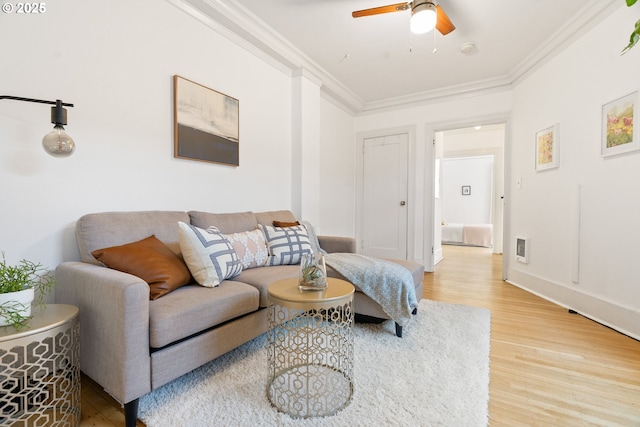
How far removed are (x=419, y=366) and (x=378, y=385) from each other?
0.34m

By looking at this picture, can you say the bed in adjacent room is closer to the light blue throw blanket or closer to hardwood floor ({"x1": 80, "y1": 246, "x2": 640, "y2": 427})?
hardwood floor ({"x1": 80, "y1": 246, "x2": 640, "y2": 427})

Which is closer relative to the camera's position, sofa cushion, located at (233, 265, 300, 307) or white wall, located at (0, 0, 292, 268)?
white wall, located at (0, 0, 292, 268)

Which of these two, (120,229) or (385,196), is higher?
(385,196)

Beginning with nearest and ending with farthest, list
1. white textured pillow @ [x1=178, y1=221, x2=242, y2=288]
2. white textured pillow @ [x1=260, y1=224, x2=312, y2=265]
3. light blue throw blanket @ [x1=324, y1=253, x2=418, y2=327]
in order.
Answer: white textured pillow @ [x1=178, y1=221, x2=242, y2=288] < light blue throw blanket @ [x1=324, y1=253, x2=418, y2=327] < white textured pillow @ [x1=260, y1=224, x2=312, y2=265]

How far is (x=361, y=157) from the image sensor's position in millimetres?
5047

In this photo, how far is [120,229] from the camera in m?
1.75

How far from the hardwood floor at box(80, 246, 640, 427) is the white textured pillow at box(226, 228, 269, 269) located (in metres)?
1.05

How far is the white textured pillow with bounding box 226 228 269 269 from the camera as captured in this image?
7.13ft

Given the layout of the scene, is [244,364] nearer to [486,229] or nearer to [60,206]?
[60,206]

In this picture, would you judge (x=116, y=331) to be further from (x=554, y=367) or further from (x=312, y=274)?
(x=554, y=367)

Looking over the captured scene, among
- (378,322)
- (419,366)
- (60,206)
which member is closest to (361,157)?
(378,322)

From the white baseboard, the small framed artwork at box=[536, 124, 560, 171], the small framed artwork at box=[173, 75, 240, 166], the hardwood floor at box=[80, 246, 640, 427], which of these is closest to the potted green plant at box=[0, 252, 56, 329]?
the hardwood floor at box=[80, 246, 640, 427]

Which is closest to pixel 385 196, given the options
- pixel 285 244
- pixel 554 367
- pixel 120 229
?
pixel 285 244

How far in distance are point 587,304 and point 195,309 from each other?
322cm
